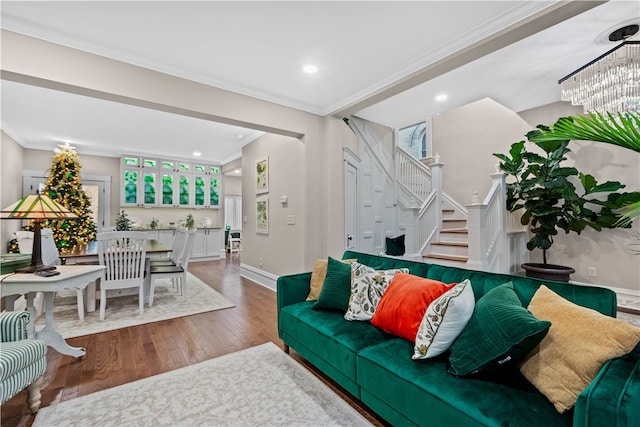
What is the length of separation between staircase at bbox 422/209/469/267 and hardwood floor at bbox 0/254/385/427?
2.56m

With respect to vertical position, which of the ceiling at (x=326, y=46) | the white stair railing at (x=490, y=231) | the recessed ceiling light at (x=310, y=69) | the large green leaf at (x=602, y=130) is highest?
the ceiling at (x=326, y=46)

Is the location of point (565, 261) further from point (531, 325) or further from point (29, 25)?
point (29, 25)

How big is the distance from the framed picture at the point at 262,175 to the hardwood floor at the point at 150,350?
214 centimetres

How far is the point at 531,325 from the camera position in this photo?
1176 mm

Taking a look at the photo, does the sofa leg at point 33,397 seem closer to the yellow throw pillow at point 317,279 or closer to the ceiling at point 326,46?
the yellow throw pillow at point 317,279

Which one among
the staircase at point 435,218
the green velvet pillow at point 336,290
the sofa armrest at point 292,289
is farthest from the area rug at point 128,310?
the staircase at point 435,218

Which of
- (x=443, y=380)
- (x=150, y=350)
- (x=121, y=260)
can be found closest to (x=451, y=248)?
(x=443, y=380)

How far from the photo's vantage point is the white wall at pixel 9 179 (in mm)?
5113

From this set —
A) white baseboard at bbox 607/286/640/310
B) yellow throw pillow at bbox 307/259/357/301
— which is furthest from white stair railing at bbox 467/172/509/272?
yellow throw pillow at bbox 307/259/357/301

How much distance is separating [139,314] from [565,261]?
6.05 m

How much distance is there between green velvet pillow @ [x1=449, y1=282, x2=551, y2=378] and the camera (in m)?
1.19

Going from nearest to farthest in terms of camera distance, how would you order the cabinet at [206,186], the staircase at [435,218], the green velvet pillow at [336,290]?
1. the green velvet pillow at [336,290]
2. the staircase at [435,218]
3. the cabinet at [206,186]

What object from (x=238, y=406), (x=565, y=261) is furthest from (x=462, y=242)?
(x=238, y=406)

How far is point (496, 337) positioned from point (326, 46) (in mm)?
2762
